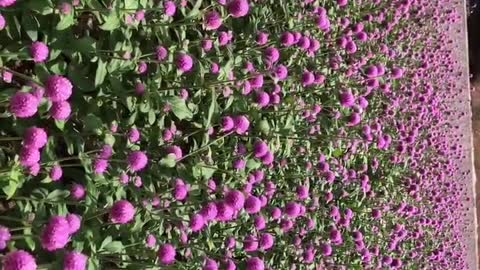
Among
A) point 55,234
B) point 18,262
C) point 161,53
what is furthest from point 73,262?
point 161,53

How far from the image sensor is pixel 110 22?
6.88 feet

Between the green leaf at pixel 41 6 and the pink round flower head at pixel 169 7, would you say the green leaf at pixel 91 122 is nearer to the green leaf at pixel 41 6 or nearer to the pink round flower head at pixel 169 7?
the green leaf at pixel 41 6

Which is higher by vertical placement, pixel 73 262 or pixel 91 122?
pixel 91 122

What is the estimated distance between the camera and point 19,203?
184cm

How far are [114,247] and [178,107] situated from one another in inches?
24.9

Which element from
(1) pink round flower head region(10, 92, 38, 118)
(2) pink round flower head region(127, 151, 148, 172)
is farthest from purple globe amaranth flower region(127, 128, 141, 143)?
(1) pink round flower head region(10, 92, 38, 118)

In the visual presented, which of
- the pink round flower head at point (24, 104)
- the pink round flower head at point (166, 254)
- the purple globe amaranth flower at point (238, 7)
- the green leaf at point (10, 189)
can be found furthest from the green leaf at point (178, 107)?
the pink round flower head at point (24, 104)

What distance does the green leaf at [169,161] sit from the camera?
7.41ft

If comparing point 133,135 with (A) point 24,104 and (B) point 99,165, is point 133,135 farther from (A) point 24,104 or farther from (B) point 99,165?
(A) point 24,104

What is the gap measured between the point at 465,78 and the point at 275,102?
3.12m

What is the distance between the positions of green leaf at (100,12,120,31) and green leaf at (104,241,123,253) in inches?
30.6

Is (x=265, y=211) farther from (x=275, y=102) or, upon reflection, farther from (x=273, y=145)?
(x=275, y=102)

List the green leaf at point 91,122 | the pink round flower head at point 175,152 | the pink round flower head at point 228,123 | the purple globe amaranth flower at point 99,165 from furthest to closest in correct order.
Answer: the pink round flower head at point 228,123
the pink round flower head at point 175,152
the green leaf at point 91,122
the purple globe amaranth flower at point 99,165

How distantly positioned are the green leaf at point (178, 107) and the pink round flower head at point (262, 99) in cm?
45
